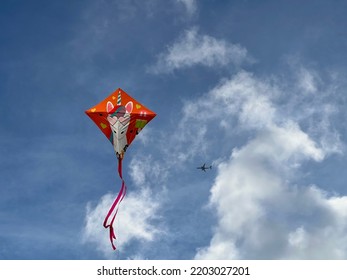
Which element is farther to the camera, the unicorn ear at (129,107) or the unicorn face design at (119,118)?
the unicorn ear at (129,107)

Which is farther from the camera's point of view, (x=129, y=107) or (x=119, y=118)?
(x=129, y=107)

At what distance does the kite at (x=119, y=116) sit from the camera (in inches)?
1758

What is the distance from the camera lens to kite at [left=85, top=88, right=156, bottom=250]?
4466 centimetres

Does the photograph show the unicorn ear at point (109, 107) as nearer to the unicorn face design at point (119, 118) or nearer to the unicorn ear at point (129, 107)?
the unicorn face design at point (119, 118)

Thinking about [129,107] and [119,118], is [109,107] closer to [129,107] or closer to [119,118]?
[119,118]

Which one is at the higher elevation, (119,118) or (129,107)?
(129,107)

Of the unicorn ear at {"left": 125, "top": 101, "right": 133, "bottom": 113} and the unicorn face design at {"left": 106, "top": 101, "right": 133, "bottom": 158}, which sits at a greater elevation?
the unicorn ear at {"left": 125, "top": 101, "right": 133, "bottom": 113}

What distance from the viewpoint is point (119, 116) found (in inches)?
1757

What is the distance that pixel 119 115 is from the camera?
4462cm

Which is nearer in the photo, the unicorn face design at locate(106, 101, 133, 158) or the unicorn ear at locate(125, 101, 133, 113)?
the unicorn face design at locate(106, 101, 133, 158)

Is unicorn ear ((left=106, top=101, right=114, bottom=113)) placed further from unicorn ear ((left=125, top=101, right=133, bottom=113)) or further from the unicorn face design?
unicorn ear ((left=125, top=101, right=133, bottom=113))
